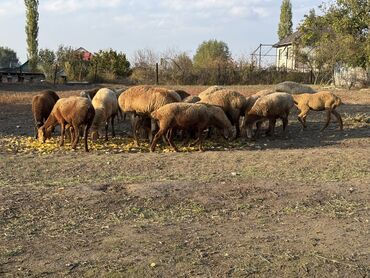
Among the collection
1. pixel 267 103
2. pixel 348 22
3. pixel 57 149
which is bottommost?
pixel 57 149

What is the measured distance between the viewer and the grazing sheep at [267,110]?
15.4 m

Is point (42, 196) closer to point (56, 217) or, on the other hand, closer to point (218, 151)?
point (56, 217)

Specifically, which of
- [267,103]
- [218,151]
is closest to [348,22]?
[267,103]

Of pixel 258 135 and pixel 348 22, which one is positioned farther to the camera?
pixel 348 22

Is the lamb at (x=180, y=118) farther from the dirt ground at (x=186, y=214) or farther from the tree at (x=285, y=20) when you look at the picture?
the tree at (x=285, y=20)

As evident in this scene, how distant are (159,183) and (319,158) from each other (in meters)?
4.23

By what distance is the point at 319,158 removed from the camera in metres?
11.6

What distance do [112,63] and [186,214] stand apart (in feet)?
135

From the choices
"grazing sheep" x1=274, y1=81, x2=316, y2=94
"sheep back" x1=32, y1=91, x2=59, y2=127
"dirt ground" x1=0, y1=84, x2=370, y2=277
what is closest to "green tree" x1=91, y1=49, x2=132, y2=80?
"grazing sheep" x1=274, y1=81, x2=316, y2=94

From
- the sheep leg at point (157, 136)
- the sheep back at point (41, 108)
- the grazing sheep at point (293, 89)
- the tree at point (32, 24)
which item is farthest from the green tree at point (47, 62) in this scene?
the sheep leg at point (157, 136)

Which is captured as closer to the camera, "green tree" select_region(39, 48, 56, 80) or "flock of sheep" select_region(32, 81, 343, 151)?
"flock of sheep" select_region(32, 81, 343, 151)

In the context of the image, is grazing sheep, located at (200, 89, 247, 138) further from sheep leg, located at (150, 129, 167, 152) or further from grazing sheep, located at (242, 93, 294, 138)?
sheep leg, located at (150, 129, 167, 152)

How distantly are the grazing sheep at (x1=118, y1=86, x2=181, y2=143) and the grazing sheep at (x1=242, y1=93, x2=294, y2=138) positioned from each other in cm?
212

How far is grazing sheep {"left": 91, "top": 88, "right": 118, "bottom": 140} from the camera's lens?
1498cm
